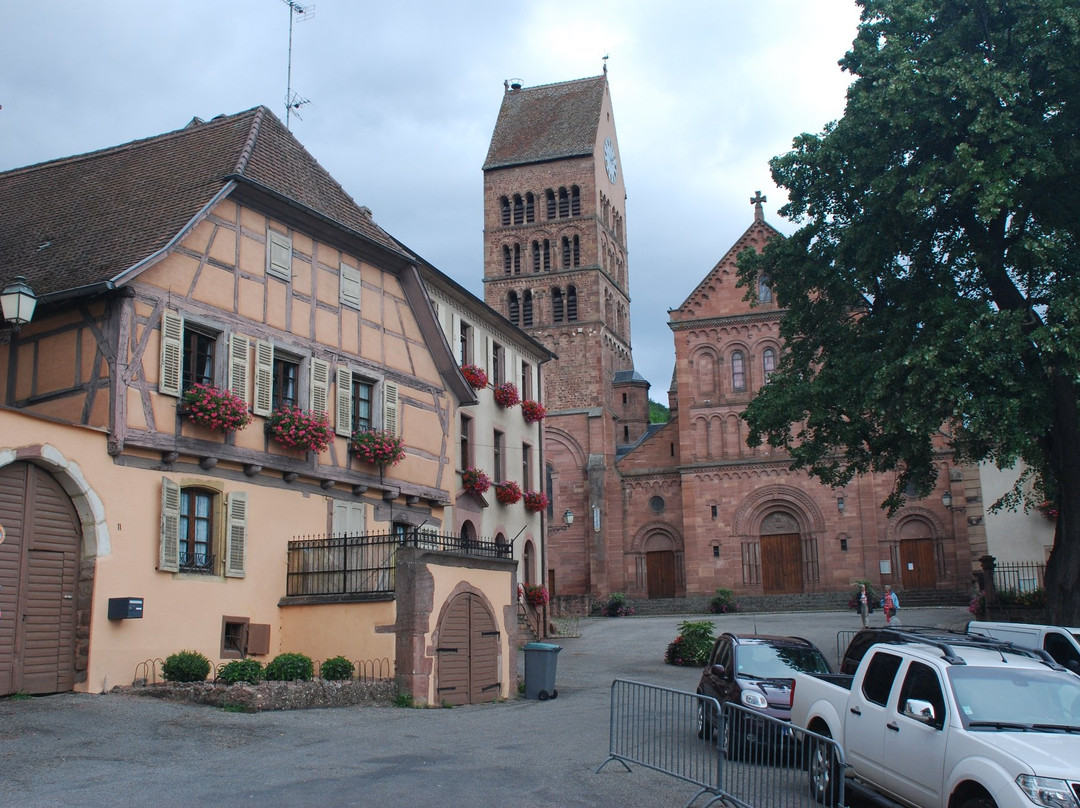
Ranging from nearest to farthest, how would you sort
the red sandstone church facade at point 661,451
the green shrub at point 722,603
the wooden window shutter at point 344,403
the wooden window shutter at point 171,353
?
the wooden window shutter at point 171,353 → the wooden window shutter at point 344,403 → the green shrub at point 722,603 → the red sandstone church facade at point 661,451

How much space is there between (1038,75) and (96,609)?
53.3 ft

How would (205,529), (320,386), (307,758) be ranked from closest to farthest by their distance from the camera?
(307,758), (205,529), (320,386)

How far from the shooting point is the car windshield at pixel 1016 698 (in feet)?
28.5

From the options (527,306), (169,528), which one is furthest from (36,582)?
(527,306)

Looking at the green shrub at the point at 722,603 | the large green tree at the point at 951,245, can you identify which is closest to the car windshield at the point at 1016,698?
the large green tree at the point at 951,245

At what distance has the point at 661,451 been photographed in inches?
2077

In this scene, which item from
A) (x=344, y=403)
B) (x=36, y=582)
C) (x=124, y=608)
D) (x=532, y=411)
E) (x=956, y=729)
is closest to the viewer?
(x=956, y=729)

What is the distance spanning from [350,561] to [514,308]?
137 ft

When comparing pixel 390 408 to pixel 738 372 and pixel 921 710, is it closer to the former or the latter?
pixel 921 710

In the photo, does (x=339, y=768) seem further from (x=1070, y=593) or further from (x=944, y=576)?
(x=944, y=576)

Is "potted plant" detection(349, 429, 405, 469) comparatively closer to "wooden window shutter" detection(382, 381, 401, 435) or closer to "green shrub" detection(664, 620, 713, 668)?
"wooden window shutter" detection(382, 381, 401, 435)

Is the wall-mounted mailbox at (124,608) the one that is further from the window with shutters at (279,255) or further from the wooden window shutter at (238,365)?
the window with shutters at (279,255)

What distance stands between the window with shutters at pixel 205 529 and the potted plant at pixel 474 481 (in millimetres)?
9811

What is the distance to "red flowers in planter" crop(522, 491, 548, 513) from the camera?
3109 cm
